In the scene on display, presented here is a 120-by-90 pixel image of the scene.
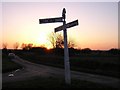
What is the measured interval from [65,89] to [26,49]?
14600cm

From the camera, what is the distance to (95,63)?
102 ft

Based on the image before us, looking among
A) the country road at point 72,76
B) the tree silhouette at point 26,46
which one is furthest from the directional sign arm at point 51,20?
the tree silhouette at point 26,46

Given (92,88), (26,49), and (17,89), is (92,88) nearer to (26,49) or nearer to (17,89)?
(17,89)

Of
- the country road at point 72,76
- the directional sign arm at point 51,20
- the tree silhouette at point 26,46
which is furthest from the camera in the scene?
the tree silhouette at point 26,46

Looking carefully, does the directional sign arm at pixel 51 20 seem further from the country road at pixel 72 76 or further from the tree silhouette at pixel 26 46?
the tree silhouette at pixel 26 46

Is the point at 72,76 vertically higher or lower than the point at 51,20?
lower

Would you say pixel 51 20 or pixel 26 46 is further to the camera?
pixel 26 46

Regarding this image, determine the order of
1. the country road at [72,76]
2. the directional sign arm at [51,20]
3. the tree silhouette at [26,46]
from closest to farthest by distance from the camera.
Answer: the directional sign arm at [51,20], the country road at [72,76], the tree silhouette at [26,46]

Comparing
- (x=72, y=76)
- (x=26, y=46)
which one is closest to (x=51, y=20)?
(x=72, y=76)

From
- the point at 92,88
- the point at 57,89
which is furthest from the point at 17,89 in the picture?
the point at 92,88

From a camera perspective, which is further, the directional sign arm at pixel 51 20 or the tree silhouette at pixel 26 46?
the tree silhouette at pixel 26 46

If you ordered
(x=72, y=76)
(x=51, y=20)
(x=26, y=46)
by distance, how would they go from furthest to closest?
(x=26, y=46) → (x=72, y=76) → (x=51, y=20)

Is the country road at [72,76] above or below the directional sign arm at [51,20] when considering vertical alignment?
below

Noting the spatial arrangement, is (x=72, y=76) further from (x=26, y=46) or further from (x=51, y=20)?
(x=26, y=46)
